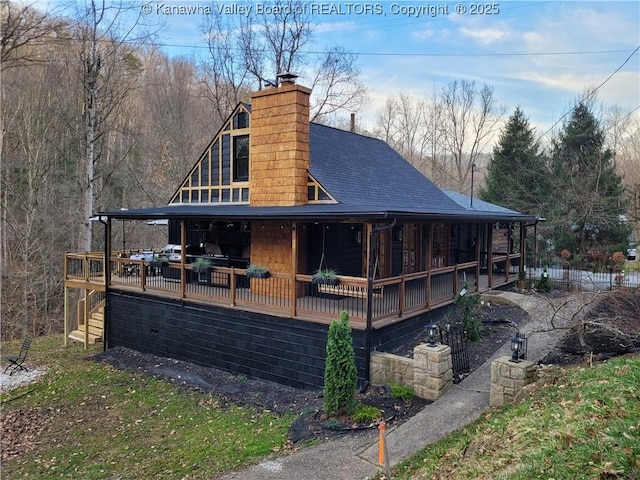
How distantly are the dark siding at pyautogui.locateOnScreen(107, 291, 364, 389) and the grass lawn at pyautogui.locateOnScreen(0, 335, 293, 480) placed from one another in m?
1.18

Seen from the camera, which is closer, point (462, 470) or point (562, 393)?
point (462, 470)

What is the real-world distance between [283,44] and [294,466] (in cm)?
2463

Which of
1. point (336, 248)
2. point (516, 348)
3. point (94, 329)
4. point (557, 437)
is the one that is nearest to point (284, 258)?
point (336, 248)

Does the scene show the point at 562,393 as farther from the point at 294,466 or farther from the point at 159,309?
the point at 159,309

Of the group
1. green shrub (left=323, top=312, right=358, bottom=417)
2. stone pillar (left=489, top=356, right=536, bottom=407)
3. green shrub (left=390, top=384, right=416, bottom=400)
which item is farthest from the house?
stone pillar (left=489, top=356, right=536, bottom=407)

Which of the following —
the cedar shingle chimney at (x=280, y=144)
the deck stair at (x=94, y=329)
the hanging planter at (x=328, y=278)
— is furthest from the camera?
the deck stair at (x=94, y=329)

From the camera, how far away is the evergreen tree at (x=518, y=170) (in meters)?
26.7

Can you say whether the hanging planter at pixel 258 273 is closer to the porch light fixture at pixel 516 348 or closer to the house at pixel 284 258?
the house at pixel 284 258

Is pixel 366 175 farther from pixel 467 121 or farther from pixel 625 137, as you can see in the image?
pixel 625 137

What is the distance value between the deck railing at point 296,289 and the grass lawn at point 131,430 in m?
2.20

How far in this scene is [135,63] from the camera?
21328 mm

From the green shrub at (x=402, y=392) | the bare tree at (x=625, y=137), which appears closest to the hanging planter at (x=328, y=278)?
the green shrub at (x=402, y=392)

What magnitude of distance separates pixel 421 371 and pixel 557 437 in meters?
3.39

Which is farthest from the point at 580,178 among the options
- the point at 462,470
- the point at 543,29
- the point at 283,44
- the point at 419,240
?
the point at 462,470
